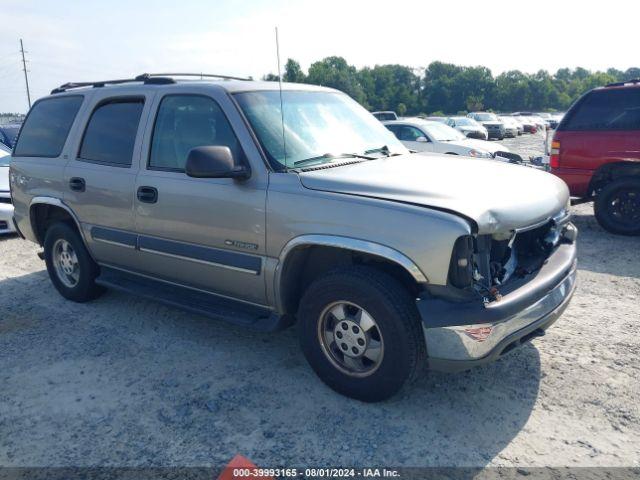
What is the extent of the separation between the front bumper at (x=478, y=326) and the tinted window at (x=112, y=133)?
2.83 meters

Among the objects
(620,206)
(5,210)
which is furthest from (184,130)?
(620,206)

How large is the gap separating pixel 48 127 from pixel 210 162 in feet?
9.25

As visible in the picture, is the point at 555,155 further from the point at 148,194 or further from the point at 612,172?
the point at 148,194

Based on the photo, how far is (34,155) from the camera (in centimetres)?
519

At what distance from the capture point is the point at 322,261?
3.57 meters

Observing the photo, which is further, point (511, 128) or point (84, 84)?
point (511, 128)

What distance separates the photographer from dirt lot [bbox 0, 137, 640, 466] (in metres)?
2.85

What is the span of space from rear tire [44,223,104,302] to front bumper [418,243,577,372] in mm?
3456

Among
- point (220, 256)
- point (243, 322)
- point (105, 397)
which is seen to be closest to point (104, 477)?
point (105, 397)

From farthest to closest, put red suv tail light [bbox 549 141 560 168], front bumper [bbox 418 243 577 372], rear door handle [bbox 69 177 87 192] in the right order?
red suv tail light [bbox 549 141 560 168] → rear door handle [bbox 69 177 87 192] → front bumper [bbox 418 243 577 372]

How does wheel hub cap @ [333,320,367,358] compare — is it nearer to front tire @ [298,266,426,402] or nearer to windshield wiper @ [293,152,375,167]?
front tire @ [298,266,426,402]

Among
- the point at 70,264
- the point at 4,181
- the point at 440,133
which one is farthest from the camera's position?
the point at 440,133

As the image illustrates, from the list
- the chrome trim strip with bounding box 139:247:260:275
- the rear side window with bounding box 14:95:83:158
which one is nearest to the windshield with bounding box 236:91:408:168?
the chrome trim strip with bounding box 139:247:260:275

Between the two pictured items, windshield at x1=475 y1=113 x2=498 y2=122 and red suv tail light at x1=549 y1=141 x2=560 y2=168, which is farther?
windshield at x1=475 y1=113 x2=498 y2=122
